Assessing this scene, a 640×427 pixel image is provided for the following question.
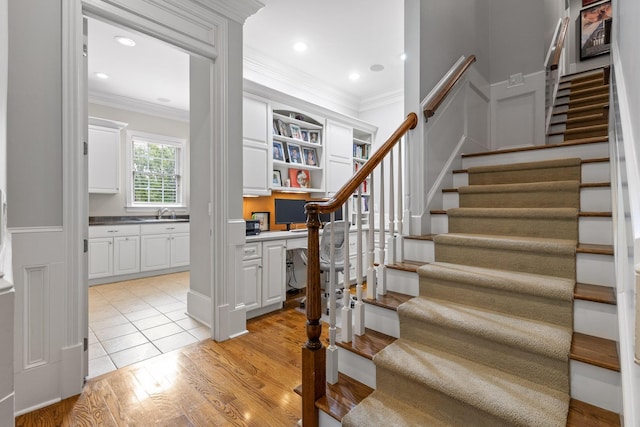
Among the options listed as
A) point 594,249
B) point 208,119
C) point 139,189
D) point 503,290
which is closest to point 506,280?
point 503,290

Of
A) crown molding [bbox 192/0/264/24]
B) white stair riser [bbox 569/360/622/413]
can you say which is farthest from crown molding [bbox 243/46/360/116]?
white stair riser [bbox 569/360/622/413]

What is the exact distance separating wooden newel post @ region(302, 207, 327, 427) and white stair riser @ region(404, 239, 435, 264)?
94 centimetres

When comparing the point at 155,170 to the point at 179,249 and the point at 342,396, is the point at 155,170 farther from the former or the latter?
the point at 342,396

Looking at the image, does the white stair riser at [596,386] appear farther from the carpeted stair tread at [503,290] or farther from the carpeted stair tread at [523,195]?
the carpeted stair tread at [523,195]

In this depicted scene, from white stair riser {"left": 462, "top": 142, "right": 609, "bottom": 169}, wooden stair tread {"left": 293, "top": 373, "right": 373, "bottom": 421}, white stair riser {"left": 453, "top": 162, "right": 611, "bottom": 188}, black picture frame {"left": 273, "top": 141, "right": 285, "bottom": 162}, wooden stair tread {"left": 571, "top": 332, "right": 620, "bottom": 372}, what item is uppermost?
black picture frame {"left": 273, "top": 141, "right": 285, "bottom": 162}

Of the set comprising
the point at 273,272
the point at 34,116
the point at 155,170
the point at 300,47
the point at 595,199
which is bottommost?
the point at 273,272

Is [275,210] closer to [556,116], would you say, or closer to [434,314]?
[434,314]

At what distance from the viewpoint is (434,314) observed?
159 cm

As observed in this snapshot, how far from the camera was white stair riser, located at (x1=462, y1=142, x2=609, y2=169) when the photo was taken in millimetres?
2152

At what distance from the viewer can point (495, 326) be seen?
1.42m

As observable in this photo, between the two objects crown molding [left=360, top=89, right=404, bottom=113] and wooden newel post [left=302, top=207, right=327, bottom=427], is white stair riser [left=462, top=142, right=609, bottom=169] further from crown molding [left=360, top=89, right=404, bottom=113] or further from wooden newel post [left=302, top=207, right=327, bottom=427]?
crown molding [left=360, top=89, right=404, bottom=113]

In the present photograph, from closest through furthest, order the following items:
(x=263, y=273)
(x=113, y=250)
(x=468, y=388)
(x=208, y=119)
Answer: (x=468, y=388), (x=208, y=119), (x=263, y=273), (x=113, y=250)

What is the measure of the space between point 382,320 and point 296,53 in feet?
11.6

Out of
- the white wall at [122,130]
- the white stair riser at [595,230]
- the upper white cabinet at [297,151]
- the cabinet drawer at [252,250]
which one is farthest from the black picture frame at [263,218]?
the white stair riser at [595,230]
